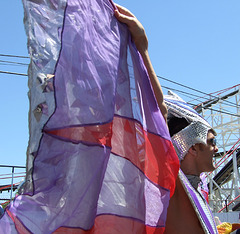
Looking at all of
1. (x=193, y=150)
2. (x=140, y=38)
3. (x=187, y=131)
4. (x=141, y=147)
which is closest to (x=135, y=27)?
(x=140, y=38)

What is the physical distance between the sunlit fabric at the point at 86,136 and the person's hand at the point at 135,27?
0.04 m

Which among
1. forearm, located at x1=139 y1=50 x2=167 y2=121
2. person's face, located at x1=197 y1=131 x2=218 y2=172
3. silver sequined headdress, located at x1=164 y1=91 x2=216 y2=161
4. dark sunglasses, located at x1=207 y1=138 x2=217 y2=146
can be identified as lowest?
person's face, located at x1=197 y1=131 x2=218 y2=172

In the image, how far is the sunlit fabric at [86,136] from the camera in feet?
3.78

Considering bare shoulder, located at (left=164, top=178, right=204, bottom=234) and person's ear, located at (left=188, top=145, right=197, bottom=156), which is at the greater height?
person's ear, located at (left=188, top=145, right=197, bottom=156)

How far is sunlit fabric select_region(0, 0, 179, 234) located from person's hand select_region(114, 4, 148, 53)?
43 millimetres

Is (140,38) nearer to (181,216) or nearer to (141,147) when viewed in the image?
(141,147)

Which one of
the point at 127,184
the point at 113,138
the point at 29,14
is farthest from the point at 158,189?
the point at 29,14

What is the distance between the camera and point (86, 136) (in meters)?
1.22

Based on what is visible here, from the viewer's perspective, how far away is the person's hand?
1.49 meters

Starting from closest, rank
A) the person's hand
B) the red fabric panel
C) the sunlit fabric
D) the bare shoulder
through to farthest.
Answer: the sunlit fabric, the red fabric panel, the person's hand, the bare shoulder

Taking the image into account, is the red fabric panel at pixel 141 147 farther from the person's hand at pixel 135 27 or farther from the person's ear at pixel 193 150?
the person's ear at pixel 193 150

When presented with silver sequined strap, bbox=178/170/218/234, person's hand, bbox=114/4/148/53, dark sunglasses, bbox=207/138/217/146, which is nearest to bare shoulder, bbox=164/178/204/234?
silver sequined strap, bbox=178/170/218/234

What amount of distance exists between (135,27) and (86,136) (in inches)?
20.9

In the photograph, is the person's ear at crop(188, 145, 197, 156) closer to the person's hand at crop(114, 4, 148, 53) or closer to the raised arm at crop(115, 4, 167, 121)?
the raised arm at crop(115, 4, 167, 121)
